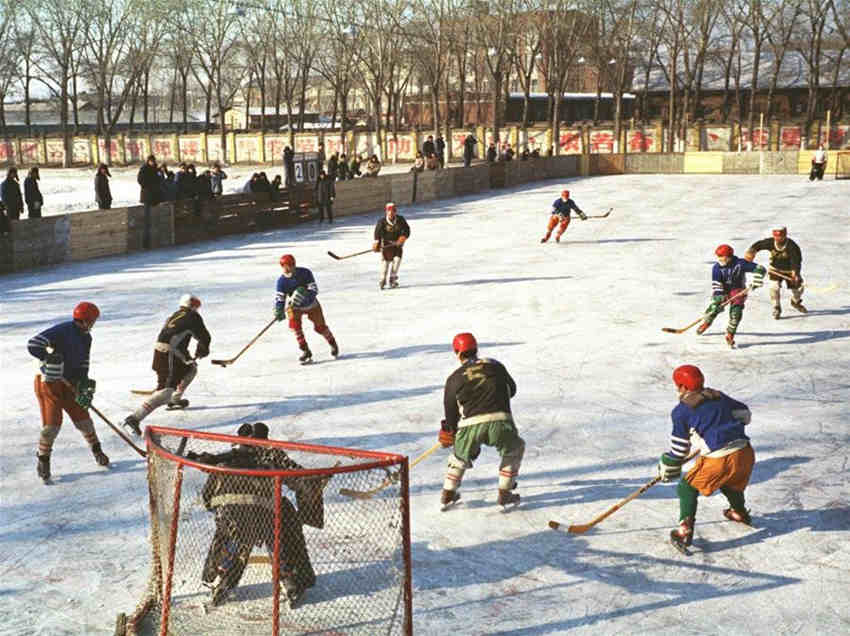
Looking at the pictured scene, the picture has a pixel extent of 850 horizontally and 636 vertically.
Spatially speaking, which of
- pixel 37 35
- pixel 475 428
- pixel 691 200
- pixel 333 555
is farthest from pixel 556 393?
pixel 37 35

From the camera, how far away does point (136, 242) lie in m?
21.9

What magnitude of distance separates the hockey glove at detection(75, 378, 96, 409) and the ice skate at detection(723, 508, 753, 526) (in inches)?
216

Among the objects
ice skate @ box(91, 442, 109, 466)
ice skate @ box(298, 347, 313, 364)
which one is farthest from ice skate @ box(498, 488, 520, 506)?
ice skate @ box(298, 347, 313, 364)

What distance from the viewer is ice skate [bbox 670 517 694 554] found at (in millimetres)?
6512

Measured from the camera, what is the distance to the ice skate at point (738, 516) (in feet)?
22.5

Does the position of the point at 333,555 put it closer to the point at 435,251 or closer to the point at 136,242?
the point at 435,251

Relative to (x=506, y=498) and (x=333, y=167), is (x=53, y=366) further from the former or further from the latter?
(x=333, y=167)

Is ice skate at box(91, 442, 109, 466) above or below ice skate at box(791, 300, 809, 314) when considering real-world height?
below

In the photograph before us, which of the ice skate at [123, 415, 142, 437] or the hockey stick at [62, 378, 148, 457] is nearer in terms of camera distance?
the hockey stick at [62, 378, 148, 457]

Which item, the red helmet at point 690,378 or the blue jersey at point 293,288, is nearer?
the red helmet at point 690,378

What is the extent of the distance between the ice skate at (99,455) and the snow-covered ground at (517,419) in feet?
0.42

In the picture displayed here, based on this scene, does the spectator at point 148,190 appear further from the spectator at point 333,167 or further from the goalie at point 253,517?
the goalie at point 253,517

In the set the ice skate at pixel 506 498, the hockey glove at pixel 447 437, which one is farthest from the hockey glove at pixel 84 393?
the ice skate at pixel 506 498

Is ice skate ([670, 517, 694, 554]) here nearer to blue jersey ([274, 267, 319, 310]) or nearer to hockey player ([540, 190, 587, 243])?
blue jersey ([274, 267, 319, 310])
